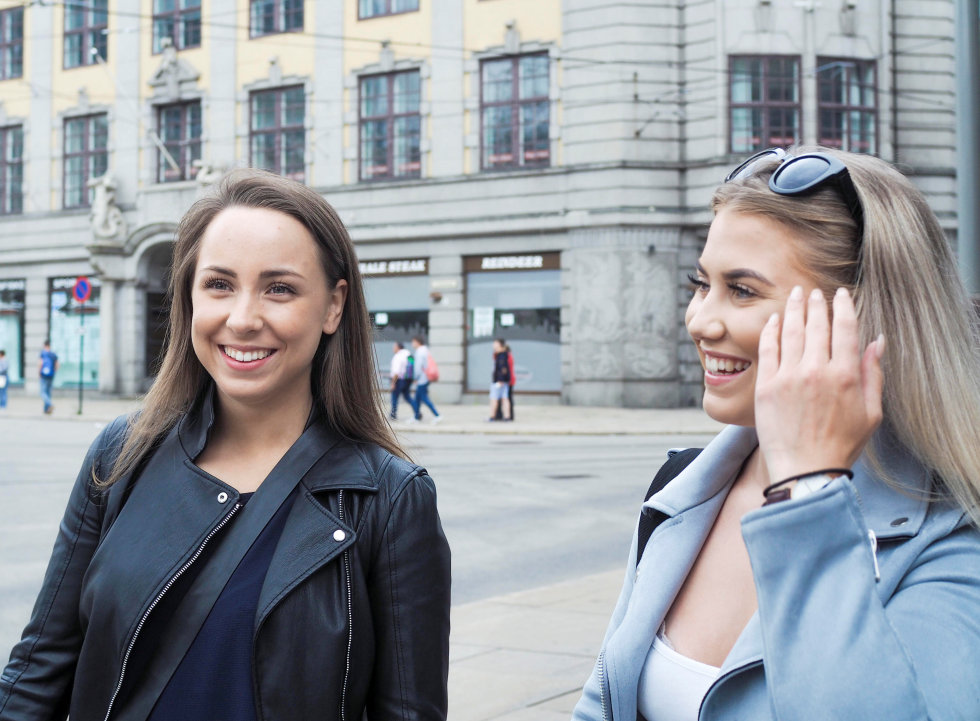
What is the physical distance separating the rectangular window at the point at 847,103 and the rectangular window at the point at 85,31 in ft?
69.8

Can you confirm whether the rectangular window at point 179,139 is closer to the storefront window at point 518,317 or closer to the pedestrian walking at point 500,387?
the storefront window at point 518,317

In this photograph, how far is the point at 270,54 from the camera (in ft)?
100

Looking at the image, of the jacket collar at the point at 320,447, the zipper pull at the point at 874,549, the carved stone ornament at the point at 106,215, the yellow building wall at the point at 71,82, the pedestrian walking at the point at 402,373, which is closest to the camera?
the zipper pull at the point at 874,549

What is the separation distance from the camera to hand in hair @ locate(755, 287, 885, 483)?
5.50ft

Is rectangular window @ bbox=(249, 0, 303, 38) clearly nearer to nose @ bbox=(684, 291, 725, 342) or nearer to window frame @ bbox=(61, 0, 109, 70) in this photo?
window frame @ bbox=(61, 0, 109, 70)

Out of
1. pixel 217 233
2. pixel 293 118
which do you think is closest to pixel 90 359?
pixel 293 118

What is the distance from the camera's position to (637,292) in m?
26.0

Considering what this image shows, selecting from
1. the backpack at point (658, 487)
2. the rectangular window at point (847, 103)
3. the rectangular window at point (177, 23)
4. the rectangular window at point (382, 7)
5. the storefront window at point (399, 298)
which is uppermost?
the rectangular window at point (177, 23)

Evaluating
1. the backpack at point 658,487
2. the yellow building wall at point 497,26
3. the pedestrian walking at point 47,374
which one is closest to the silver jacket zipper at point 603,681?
the backpack at point 658,487

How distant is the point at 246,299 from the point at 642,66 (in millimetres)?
25126

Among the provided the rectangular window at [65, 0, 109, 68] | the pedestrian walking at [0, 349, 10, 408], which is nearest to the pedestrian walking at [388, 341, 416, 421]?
the pedestrian walking at [0, 349, 10, 408]

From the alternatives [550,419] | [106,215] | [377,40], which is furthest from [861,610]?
[106,215]

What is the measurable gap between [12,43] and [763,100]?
2416cm

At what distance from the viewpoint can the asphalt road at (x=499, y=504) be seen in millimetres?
8039
